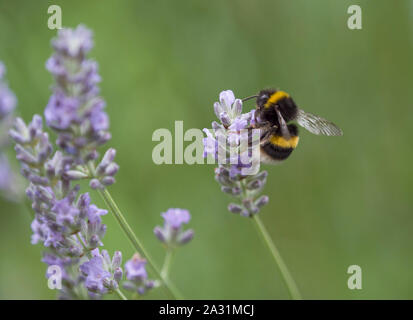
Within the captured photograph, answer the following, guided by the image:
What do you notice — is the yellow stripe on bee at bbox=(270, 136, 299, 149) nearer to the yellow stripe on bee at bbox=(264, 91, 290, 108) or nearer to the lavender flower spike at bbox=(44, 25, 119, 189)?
the yellow stripe on bee at bbox=(264, 91, 290, 108)

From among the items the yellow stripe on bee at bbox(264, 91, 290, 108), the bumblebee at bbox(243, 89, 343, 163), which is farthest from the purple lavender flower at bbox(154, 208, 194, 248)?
the yellow stripe on bee at bbox(264, 91, 290, 108)

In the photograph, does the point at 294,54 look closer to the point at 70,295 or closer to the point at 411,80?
the point at 411,80

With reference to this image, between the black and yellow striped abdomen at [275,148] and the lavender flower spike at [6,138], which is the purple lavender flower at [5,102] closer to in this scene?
the lavender flower spike at [6,138]

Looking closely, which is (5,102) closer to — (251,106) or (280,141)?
(280,141)

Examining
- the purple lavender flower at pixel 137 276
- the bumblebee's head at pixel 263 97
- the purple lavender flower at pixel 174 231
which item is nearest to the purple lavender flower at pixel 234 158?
the purple lavender flower at pixel 174 231

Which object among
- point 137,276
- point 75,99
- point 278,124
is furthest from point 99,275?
point 278,124

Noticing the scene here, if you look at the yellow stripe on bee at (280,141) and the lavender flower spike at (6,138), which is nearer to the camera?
the lavender flower spike at (6,138)
